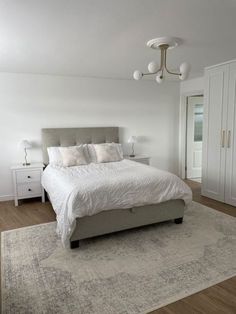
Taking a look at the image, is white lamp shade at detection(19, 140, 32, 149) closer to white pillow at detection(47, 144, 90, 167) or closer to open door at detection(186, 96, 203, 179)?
white pillow at detection(47, 144, 90, 167)

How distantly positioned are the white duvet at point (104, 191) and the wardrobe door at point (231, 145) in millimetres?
1243

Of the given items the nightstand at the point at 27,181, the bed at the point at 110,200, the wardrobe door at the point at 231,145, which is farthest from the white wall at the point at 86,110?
the wardrobe door at the point at 231,145

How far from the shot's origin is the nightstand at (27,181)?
4.20 m

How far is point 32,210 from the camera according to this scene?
4.05m

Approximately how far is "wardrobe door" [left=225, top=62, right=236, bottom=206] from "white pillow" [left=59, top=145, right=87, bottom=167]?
2.46m

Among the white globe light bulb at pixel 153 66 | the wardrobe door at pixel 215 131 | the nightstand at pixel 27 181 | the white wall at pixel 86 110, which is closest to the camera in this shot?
the white globe light bulb at pixel 153 66

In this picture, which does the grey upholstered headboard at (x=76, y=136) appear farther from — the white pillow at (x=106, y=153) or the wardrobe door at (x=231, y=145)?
the wardrobe door at (x=231, y=145)

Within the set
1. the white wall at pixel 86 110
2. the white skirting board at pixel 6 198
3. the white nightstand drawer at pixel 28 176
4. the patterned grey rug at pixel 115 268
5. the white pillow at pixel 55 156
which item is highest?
the white wall at pixel 86 110

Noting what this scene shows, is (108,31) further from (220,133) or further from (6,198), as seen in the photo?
(6,198)

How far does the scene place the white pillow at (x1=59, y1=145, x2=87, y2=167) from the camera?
4.09 metres

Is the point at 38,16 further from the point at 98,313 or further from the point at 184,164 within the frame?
the point at 184,164

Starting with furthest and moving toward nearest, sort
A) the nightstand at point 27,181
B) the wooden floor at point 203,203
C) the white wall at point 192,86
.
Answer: the white wall at point 192,86, the nightstand at point 27,181, the wooden floor at point 203,203

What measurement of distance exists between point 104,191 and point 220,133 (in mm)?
2518

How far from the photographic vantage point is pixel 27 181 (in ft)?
14.0
